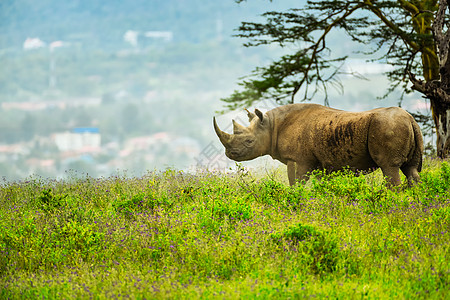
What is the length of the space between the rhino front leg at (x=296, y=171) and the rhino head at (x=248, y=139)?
705mm

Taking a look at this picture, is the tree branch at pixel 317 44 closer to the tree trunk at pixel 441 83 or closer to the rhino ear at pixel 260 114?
the tree trunk at pixel 441 83

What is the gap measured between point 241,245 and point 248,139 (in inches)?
178

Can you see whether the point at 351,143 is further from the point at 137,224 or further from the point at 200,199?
the point at 137,224

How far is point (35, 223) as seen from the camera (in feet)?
21.6

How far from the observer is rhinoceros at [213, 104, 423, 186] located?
788cm

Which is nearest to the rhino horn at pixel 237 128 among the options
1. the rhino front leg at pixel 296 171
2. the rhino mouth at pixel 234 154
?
the rhino mouth at pixel 234 154

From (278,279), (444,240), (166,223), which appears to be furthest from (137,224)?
(444,240)

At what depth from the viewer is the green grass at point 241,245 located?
13.9 feet

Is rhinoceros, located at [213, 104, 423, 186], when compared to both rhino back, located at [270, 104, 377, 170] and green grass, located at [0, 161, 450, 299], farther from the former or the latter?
green grass, located at [0, 161, 450, 299]

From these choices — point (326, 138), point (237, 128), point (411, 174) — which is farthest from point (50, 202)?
point (411, 174)

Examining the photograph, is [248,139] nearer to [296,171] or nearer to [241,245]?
[296,171]

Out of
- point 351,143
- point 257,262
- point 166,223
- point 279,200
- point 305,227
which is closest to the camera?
point 257,262

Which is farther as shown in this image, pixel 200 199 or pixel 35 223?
pixel 200 199

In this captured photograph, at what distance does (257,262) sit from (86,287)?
156 centimetres
